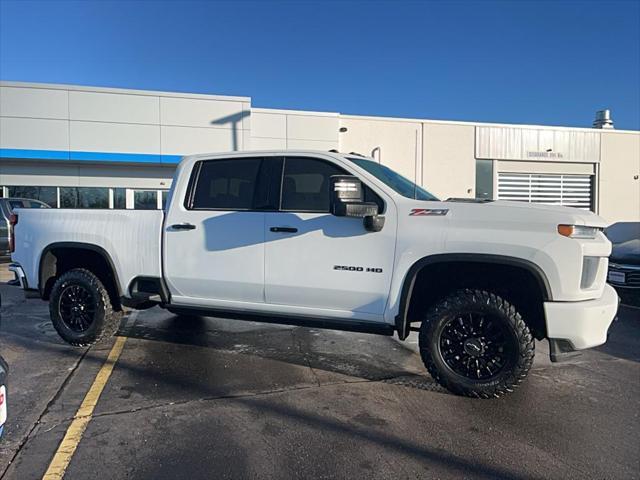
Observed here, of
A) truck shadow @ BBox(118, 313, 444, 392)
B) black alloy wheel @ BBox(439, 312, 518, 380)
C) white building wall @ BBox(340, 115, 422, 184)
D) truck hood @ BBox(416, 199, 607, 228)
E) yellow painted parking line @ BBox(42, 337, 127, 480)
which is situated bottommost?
truck shadow @ BBox(118, 313, 444, 392)

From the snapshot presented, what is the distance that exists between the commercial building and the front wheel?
16.7 metres

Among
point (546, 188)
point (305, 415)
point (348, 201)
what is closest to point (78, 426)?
point (305, 415)

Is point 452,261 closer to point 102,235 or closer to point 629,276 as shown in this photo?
point 102,235

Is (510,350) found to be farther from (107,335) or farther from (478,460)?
(107,335)

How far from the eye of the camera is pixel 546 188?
26.1 m

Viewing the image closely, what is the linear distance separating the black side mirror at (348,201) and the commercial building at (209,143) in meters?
16.3

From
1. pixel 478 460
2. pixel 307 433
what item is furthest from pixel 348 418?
pixel 478 460

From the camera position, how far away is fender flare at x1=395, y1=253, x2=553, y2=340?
3732mm

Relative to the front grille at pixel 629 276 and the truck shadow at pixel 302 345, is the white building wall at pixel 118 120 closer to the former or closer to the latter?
the truck shadow at pixel 302 345

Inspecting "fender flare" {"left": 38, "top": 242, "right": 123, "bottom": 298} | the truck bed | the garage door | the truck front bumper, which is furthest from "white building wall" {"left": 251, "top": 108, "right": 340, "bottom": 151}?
the truck front bumper

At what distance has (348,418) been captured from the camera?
12.2 ft

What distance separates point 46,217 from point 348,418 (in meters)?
4.06

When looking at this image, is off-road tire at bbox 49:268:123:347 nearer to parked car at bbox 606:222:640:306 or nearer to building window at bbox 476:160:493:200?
parked car at bbox 606:222:640:306

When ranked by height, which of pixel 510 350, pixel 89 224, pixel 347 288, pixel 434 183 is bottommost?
pixel 510 350
